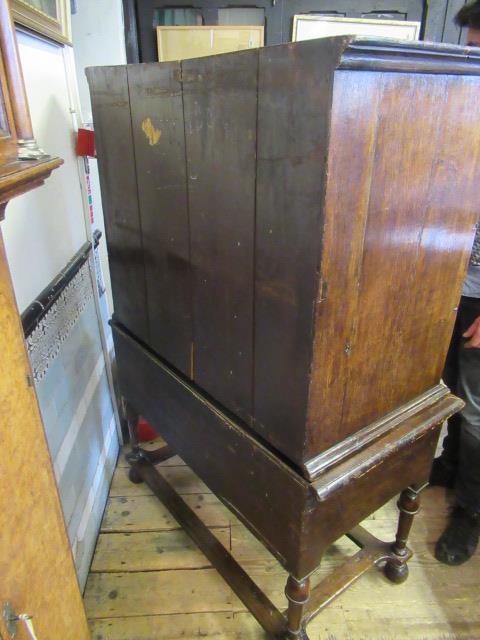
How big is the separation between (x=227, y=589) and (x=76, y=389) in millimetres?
692

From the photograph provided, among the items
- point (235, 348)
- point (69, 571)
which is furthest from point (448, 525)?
point (69, 571)

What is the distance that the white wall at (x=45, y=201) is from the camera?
2.99ft

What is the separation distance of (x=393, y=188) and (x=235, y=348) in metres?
0.37

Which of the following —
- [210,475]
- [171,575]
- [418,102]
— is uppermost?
[418,102]

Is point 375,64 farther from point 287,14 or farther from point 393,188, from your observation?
point 287,14

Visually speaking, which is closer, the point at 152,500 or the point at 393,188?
the point at 393,188

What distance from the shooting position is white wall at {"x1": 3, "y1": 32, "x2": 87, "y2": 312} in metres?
0.91

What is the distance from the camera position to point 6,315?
542 millimetres

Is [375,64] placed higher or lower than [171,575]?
higher

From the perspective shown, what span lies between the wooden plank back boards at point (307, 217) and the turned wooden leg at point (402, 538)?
31 centimetres

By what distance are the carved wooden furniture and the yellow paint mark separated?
32 cm

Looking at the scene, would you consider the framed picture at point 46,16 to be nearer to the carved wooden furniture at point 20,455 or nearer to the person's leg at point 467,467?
the carved wooden furniture at point 20,455

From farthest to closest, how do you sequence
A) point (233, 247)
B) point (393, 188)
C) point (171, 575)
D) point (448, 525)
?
point (448, 525) < point (171, 575) < point (233, 247) < point (393, 188)

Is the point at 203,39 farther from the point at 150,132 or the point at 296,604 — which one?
the point at 296,604
